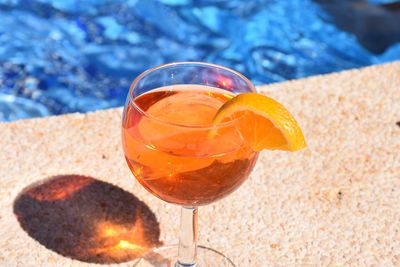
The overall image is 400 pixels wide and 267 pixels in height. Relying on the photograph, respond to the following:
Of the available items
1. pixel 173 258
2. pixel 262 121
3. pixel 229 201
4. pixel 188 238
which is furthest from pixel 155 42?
pixel 262 121

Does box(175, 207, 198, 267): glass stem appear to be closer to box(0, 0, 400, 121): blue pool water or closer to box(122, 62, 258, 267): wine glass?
box(122, 62, 258, 267): wine glass

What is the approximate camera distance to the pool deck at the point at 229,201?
230 cm

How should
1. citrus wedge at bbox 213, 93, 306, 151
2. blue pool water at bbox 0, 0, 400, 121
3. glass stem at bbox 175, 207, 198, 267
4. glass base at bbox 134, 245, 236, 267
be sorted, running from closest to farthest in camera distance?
citrus wedge at bbox 213, 93, 306, 151, glass stem at bbox 175, 207, 198, 267, glass base at bbox 134, 245, 236, 267, blue pool water at bbox 0, 0, 400, 121

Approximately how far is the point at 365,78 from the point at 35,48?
2139 millimetres

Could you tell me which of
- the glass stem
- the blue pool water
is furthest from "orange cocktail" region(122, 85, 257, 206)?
the blue pool water

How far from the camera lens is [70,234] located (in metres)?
2.33

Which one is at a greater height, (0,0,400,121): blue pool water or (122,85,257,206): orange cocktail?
(122,85,257,206): orange cocktail

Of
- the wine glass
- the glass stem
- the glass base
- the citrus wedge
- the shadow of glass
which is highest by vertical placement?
the citrus wedge

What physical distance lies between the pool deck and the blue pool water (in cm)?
115

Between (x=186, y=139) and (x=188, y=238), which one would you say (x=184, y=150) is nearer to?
(x=186, y=139)

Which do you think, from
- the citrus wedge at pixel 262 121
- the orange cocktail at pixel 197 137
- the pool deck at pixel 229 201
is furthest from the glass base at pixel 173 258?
the citrus wedge at pixel 262 121

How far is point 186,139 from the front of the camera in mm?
1738

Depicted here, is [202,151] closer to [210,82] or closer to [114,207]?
[210,82]

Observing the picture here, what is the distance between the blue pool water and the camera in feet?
13.3
